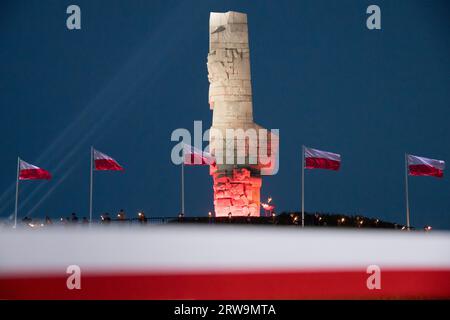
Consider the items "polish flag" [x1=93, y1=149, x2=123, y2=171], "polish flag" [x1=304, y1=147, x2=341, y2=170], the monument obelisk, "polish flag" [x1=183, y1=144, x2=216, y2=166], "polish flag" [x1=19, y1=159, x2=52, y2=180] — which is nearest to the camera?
"polish flag" [x1=304, y1=147, x2=341, y2=170]

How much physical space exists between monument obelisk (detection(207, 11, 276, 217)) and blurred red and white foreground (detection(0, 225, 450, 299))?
10114 mm

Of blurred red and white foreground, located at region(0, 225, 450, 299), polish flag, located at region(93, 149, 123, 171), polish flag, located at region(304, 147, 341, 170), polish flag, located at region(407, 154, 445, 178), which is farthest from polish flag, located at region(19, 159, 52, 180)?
polish flag, located at region(407, 154, 445, 178)

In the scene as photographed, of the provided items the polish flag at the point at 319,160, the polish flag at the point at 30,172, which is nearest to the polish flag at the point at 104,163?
the polish flag at the point at 30,172

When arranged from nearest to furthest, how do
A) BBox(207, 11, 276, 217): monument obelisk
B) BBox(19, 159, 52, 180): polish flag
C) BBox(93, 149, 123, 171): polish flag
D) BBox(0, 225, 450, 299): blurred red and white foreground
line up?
BBox(0, 225, 450, 299): blurred red and white foreground < BBox(93, 149, 123, 171): polish flag < BBox(19, 159, 52, 180): polish flag < BBox(207, 11, 276, 217): monument obelisk

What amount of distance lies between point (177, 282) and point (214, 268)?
3.71ft

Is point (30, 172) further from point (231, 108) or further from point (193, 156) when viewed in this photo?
point (231, 108)

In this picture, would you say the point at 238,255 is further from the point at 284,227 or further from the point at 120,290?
the point at 284,227

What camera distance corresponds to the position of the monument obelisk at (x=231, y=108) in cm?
3662

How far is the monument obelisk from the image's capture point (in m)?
36.6

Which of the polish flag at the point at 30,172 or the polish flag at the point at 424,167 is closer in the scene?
the polish flag at the point at 424,167

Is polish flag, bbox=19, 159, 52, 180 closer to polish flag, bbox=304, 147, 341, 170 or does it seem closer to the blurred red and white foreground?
the blurred red and white foreground

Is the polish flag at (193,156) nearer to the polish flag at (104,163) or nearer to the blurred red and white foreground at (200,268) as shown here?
the polish flag at (104,163)

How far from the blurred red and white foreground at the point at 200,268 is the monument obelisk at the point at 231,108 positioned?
33.2 ft
